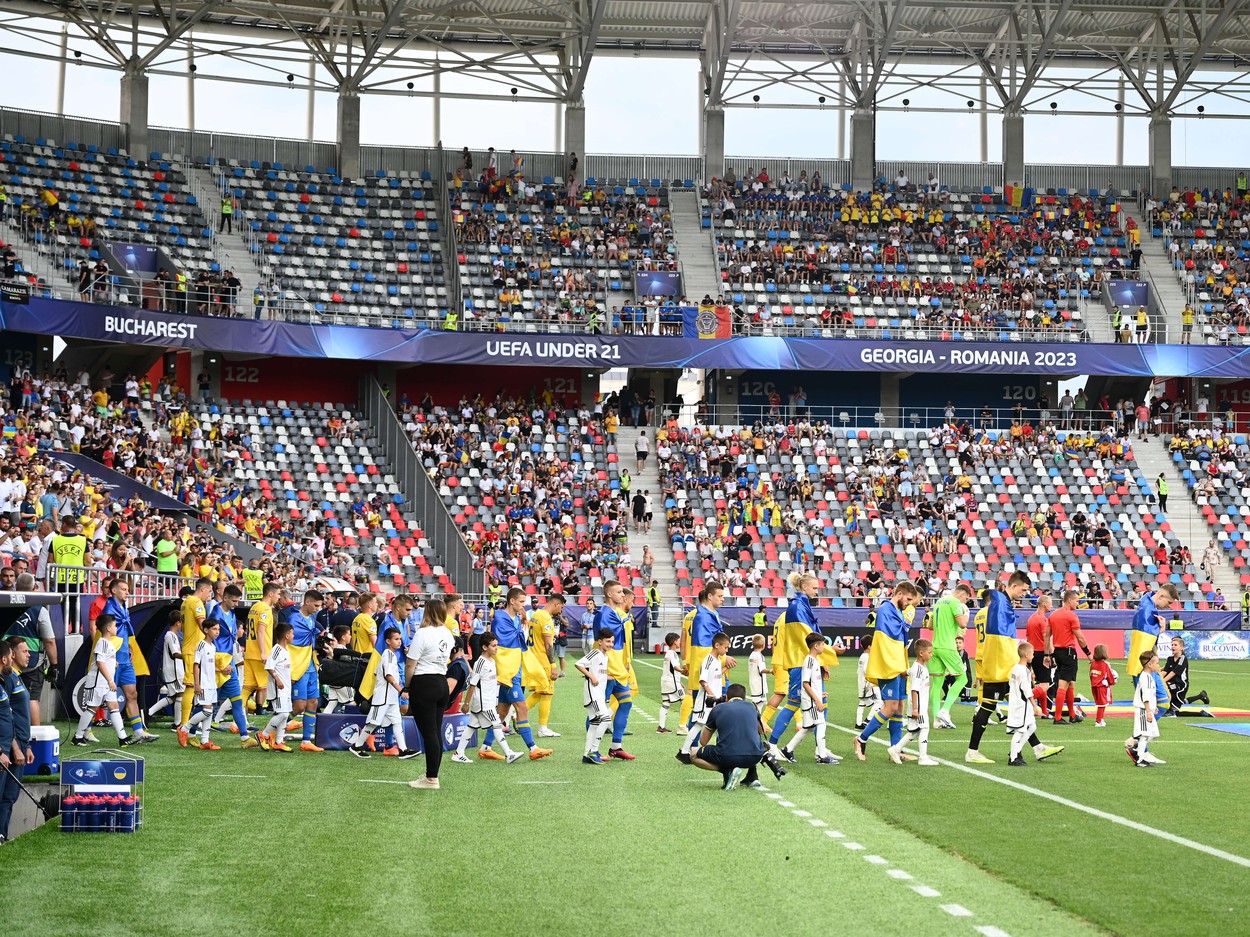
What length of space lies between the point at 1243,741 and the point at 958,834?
30.3ft

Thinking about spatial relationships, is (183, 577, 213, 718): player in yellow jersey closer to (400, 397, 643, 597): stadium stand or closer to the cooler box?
the cooler box

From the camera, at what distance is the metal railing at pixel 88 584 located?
20.0 metres

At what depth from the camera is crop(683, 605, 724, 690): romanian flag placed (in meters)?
18.6

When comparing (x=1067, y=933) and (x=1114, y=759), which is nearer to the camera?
(x=1067, y=933)

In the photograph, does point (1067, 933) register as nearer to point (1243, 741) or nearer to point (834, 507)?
point (1243, 741)

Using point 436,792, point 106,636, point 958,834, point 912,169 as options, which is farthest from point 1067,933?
point 912,169

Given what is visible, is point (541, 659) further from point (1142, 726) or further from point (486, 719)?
point (1142, 726)

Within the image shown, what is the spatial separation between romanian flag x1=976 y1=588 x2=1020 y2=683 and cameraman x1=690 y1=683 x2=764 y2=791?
3.83 m

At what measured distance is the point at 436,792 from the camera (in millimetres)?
14219

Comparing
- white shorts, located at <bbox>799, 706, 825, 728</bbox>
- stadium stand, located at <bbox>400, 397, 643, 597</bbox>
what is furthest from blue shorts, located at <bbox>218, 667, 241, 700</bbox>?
stadium stand, located at <bbox>400, 397, 643, 597</bbox>

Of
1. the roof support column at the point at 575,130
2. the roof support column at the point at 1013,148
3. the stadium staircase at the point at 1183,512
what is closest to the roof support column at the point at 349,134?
the roof support column at the point at 575,130

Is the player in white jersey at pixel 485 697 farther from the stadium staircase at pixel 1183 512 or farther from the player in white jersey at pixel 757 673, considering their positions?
the stadium staircase at pixel 1183 512

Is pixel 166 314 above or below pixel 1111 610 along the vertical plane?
above

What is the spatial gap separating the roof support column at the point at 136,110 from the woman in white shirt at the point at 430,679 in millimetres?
42062
